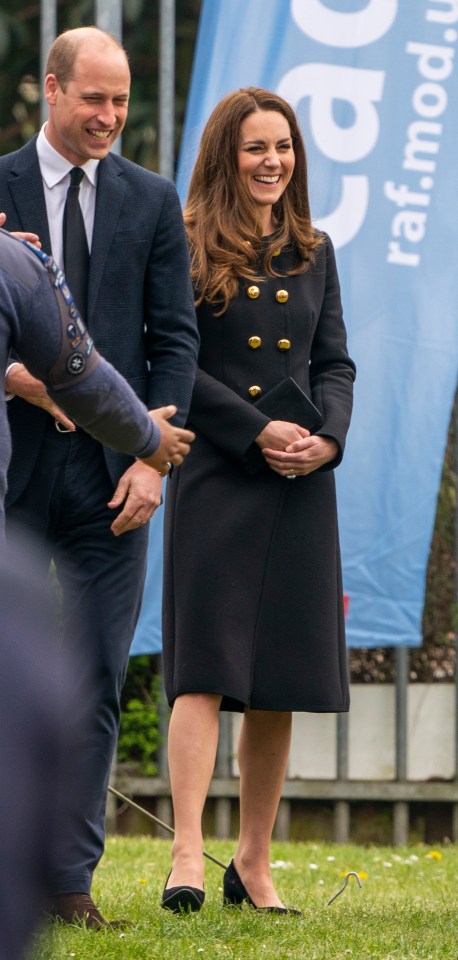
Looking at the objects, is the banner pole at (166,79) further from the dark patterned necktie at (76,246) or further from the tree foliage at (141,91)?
the dark patterned necktie at (76,246)

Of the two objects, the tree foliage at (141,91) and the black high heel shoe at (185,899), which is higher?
the tree foliage at (141,91)

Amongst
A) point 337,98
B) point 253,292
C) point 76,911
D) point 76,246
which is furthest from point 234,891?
point 337,98

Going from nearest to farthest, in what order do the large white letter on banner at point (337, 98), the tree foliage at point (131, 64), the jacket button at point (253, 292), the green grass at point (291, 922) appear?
the green grass at point (291, 922) → the jacket button at point (253, 292) → the large white letter on banner at point (337, 98) → the tree foliage at point (131, 64)

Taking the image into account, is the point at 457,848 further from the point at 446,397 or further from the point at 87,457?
the point at 87,457

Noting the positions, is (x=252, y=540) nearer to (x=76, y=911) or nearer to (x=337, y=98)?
(x=76, y=911)

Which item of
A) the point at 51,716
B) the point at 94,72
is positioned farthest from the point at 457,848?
the point at 51,716

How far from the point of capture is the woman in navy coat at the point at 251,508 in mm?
3660

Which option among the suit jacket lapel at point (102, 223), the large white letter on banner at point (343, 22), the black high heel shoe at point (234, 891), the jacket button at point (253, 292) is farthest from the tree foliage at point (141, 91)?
the suit jacket lapel at point (102, 223)

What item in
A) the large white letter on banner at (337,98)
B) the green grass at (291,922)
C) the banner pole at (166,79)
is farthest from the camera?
the banner pole at (166,79)

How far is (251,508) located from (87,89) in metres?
1.03

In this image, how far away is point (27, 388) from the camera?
10.4ft

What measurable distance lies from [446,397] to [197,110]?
58.7 inches

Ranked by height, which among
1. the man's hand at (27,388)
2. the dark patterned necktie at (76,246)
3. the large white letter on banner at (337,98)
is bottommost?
the man's hand at (27,388)

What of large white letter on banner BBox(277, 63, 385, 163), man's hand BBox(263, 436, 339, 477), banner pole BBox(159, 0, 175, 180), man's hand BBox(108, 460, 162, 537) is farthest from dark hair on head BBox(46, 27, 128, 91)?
banner pole BBox(159, 0, 175, 180)
